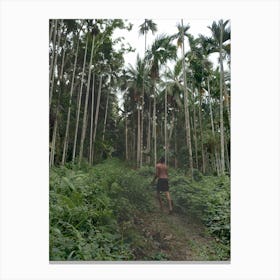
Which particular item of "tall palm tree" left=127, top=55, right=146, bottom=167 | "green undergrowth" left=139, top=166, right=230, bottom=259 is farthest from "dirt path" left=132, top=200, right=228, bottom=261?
"tall palm tree" left=127, top=55, right=146, bottom=167

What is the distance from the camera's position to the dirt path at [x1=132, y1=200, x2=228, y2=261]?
425cm

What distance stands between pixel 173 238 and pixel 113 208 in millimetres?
913

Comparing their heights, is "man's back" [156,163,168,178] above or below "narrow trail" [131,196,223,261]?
above

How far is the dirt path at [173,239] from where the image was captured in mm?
4246

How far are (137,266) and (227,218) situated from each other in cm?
138

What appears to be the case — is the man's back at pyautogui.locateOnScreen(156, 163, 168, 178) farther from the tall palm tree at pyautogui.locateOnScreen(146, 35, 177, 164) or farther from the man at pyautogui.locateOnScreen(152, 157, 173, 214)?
the tall palm tree at pyautogui.locateOnScreen(146, 35, 177, 164)

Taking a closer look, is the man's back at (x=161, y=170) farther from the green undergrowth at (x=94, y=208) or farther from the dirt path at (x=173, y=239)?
the dirt path at (x=173, y=239)

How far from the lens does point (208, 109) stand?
5.06m

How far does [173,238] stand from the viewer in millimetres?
4348

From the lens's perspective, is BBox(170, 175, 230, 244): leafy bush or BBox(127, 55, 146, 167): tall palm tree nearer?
BBox(170, 175, 230, 244): leafy bush

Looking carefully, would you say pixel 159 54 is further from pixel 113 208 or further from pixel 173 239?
pixel 173 239

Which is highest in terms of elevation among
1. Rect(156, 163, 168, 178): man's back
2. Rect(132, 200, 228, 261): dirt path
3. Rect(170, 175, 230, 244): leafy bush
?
Rect(156, 163, 168, 178): man's back
